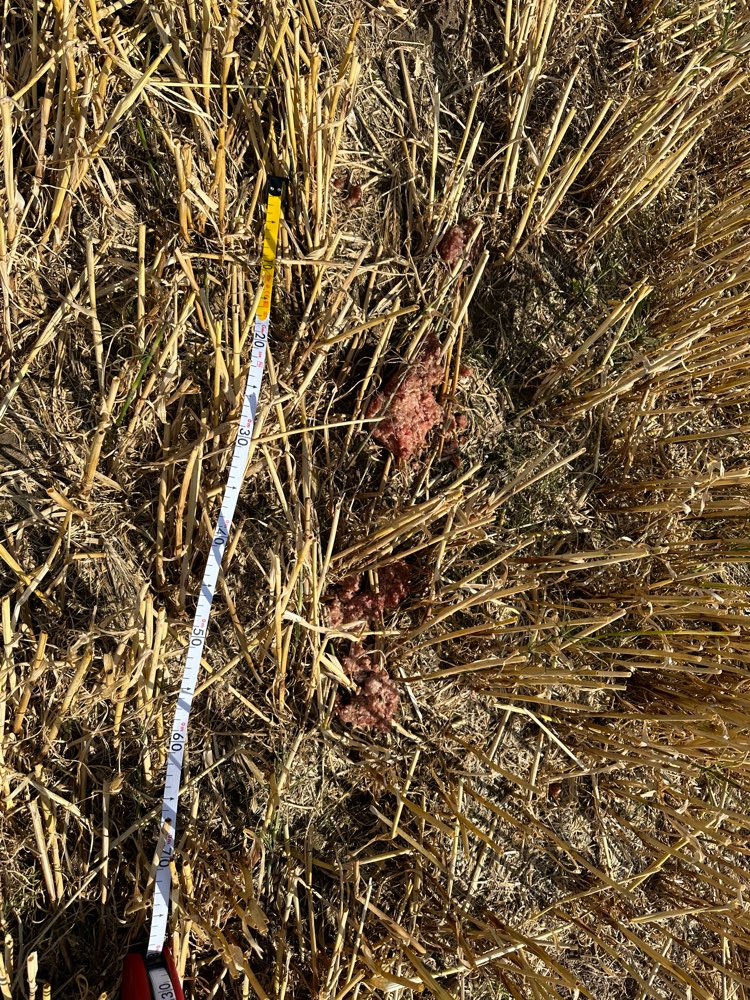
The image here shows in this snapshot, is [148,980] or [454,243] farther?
[454,243]

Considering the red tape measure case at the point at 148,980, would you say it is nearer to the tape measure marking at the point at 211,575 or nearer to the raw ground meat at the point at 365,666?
the tape measure marking at the point at 211,575

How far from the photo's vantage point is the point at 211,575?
1.28 metres

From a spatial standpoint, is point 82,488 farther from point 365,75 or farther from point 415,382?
point 365,75

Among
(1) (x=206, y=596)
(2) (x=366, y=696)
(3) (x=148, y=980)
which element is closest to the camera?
(3) (x=148, y=980)

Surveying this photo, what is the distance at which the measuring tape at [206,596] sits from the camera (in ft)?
4.07

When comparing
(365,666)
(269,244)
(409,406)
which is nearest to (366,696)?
(365,666)

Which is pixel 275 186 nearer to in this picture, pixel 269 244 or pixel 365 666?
pixel 269 244

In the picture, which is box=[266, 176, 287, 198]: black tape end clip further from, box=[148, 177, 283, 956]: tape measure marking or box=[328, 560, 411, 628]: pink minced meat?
box=[328, 560, 411, 628]: pink minced meat

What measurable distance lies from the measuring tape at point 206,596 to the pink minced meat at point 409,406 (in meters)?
0.26

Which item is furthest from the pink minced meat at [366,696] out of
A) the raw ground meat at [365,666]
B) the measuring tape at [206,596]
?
the measuring tape at [206,596]

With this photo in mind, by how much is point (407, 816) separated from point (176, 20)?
1.60 meters

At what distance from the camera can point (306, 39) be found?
1290 mm

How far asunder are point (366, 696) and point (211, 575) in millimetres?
401

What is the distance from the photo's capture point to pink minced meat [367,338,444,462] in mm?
1384
